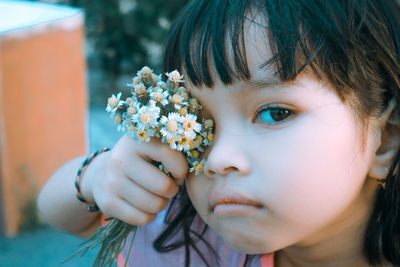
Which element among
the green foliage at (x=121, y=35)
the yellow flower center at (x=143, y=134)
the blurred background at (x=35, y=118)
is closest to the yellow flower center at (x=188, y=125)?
the yellow flower center at (x=143, y=134)

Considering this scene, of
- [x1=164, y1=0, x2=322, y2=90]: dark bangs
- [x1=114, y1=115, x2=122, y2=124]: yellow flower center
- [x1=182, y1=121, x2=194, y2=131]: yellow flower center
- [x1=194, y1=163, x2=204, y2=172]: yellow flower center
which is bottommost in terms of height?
[x1=194, y1=163, x2=204, y2=172]: yellow flower center

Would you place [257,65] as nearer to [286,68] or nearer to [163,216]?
[286,68]

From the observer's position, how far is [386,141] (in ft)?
4.43

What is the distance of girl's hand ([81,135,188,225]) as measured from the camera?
1.30 m

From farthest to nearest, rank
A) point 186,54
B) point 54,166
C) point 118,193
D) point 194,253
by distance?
1. point 54,166
2. point 194,253
3. point 118,193
4. point 186,54

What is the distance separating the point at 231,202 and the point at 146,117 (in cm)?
29

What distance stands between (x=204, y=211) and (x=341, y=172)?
0.37 metres

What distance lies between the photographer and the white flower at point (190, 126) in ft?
3.93

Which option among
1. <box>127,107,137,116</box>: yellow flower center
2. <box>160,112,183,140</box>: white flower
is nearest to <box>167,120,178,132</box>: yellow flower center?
<box>160,112,183,140</box>: white flower

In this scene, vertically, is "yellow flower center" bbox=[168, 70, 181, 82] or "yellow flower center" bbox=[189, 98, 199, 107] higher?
"yellow flower center" bbox=[168, 70, 181, 82]

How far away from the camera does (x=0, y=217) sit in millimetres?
3619

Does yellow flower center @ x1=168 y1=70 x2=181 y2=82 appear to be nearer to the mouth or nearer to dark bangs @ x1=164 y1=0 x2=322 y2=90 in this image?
dark bangs @ x1=164 y1=0 x2=322 y2=90

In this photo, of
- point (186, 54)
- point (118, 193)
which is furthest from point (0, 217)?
point (186, 54)

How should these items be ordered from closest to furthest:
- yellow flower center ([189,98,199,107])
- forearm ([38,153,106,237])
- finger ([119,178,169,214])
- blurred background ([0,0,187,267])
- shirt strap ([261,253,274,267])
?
1. yellow flower center ([189,98,199,107])
2. finger ([119,178,169,214])
3. shirt strap ([261,253,274,267])
4. forearm ([38,153,106,237])
5. blurred background ([0,0,187,267])
